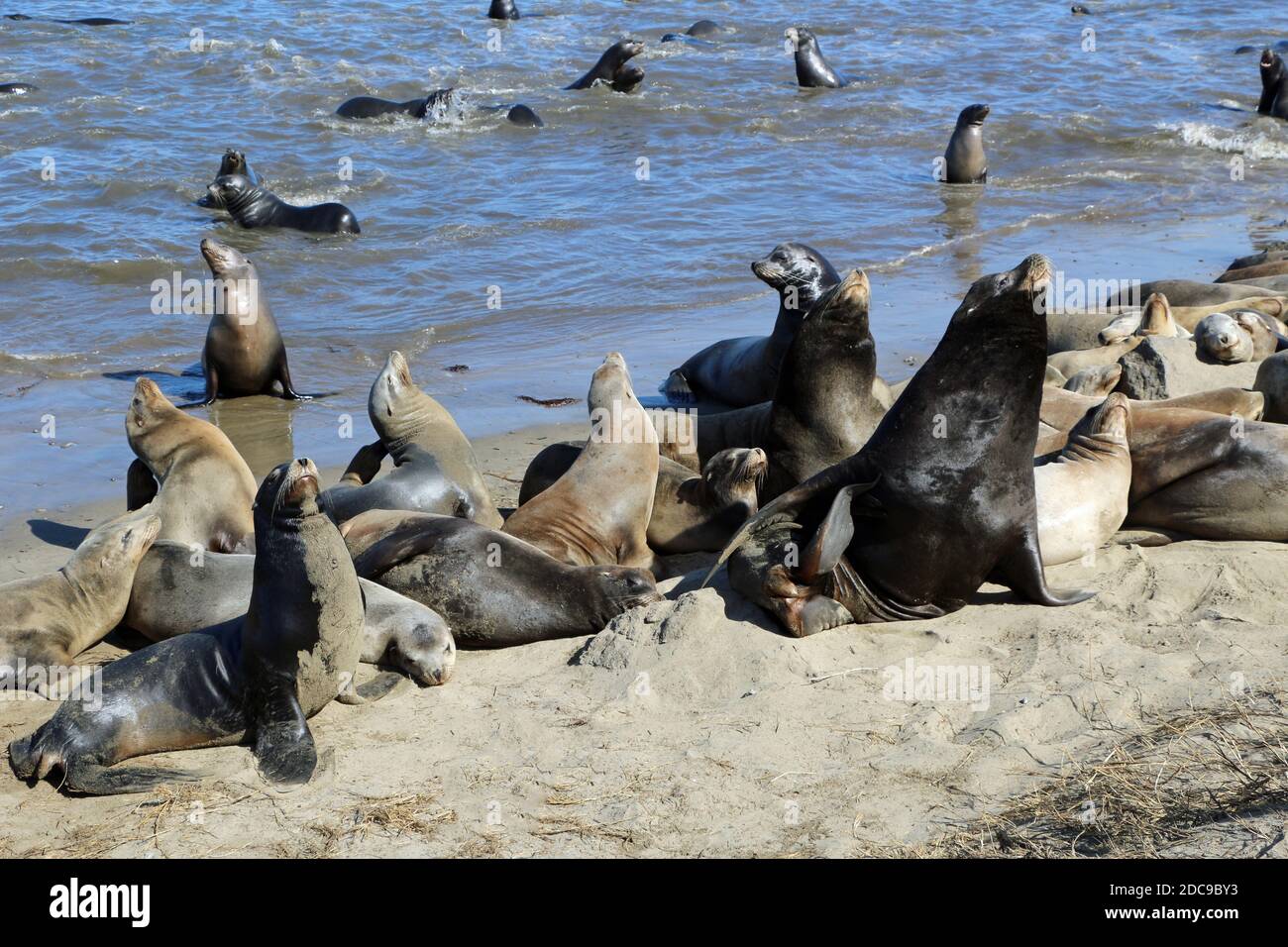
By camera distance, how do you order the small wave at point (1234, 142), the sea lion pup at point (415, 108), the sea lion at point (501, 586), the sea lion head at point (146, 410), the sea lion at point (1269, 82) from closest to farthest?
the sea lion at point (501, 586)
the sea lion head at point (146, 410)
the small wave at point (1234, 142)
the sea lion pup at point (415, 108)
the sea lion at point (1269, 82)

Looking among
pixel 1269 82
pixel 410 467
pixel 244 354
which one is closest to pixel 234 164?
pixel 244 354

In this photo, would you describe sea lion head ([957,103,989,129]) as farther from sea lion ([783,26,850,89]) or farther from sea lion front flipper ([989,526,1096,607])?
sea lion front flipper ([989,526,1096,607])

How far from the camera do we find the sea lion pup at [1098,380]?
7863 millimetres

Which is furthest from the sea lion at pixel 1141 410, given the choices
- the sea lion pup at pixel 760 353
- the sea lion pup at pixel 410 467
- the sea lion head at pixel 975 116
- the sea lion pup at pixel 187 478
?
the sea lion head at pixel 975 116

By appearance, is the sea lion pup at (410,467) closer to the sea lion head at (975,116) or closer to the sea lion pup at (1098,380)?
the sea lion pup at (1098,380)

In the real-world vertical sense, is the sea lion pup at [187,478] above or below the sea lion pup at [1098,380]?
below

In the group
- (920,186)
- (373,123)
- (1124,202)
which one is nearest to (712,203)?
(920,186)

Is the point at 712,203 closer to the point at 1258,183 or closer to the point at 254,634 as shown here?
the point at 1258,183

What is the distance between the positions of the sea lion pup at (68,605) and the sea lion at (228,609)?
0.09 m

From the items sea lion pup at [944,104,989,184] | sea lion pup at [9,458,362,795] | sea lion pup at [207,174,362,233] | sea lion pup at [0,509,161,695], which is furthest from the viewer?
sea lion pup at [944,104,989,184]

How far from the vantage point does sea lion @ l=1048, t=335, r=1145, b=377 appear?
333 inches

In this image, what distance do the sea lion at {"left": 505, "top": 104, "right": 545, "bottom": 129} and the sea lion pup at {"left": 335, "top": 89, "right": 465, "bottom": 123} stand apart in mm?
688

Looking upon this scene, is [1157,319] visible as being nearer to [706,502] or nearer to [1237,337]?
[1237,337]

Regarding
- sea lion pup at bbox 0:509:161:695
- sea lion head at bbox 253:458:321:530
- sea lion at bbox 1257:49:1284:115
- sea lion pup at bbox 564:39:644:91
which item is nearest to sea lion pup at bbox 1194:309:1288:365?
sea lion head at bbox 253:458:321:530
